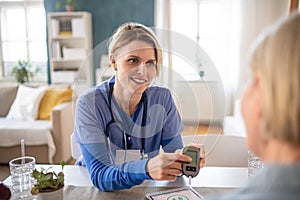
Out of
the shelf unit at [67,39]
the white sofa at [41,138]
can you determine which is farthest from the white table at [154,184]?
the shelf unit at [67,39]

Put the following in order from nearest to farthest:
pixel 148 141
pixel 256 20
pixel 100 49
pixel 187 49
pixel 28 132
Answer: pixel 187 49, pixel 100 49, pixel 148 141, pixel 28 132, pixel 256 20

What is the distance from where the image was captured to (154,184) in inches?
47.2

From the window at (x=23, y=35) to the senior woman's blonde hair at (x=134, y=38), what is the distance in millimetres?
4324

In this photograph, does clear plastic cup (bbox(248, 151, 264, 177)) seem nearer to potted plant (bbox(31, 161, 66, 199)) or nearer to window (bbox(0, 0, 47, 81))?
potted plant (bbox(31, 161, 66, 199))

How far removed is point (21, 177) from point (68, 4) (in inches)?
165

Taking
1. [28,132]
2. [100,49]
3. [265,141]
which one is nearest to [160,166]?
[100,49]

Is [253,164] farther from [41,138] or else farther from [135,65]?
[41,138]

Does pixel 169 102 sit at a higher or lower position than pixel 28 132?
higher

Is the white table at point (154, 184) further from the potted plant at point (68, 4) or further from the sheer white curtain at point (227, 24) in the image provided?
the potted plant at point (68, 4)

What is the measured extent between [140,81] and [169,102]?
146mm

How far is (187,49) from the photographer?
105 centimetres

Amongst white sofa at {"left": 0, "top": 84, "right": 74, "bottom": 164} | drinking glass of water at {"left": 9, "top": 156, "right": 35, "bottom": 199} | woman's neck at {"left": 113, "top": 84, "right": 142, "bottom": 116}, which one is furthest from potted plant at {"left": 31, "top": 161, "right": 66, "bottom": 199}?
white sofa at {"left": 0, "top": 84, "right": 74, "bottom": 164}

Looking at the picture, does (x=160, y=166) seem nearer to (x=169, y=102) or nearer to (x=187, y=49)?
(x=169, y=102)

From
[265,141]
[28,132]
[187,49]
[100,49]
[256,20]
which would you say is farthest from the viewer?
[256,20]
